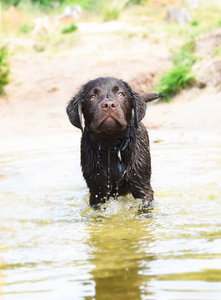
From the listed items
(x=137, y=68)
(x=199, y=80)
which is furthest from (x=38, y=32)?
(x=199, y=80)

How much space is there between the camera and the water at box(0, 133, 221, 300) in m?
2.97

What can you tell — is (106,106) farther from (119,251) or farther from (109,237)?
(119,251)

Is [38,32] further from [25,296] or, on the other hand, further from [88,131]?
[25,296]

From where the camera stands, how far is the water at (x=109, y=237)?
9.73ft

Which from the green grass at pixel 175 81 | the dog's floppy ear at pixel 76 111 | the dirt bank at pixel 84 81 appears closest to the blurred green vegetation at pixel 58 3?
the dirt bank at pixel 84 81

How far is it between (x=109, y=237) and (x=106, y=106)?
1.08m

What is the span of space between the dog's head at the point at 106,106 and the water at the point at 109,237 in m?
0.82

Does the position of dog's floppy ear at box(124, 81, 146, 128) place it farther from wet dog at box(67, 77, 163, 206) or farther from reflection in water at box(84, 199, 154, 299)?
reflection in water at box(84, 199, 154, 299)

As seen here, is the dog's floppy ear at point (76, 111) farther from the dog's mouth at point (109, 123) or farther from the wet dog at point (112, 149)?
the dog's mouth at point (109, 123)

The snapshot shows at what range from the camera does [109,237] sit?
4.17m

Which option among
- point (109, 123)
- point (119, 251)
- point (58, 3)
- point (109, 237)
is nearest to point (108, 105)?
point (109, 123)

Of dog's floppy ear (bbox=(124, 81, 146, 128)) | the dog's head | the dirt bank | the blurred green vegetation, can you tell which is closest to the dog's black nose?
the dog's head

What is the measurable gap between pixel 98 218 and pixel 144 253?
130 centimetres

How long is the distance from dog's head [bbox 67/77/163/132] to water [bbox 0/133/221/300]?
82 cm
